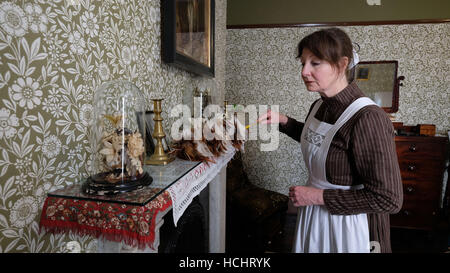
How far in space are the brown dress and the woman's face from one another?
0.13 feet

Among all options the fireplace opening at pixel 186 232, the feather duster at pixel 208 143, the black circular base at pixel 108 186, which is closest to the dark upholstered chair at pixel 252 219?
the fireplace opening at pixel 186 232

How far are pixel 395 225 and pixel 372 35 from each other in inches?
103

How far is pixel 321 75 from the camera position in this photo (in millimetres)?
1202

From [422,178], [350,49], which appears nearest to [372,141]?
[350,49]

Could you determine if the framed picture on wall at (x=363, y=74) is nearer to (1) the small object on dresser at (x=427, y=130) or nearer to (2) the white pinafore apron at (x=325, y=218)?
(1) the small object on dresser at (x=427, y=130)

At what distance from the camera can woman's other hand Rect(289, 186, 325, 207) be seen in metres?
1.17

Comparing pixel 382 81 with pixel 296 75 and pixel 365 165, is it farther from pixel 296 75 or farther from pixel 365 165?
pixel 365 165

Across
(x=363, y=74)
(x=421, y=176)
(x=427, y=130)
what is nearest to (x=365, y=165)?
(x=421, y=176)

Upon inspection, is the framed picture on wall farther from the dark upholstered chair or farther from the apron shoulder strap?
the apron shoulder strap

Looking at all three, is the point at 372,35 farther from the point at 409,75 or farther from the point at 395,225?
the point at 395,225
